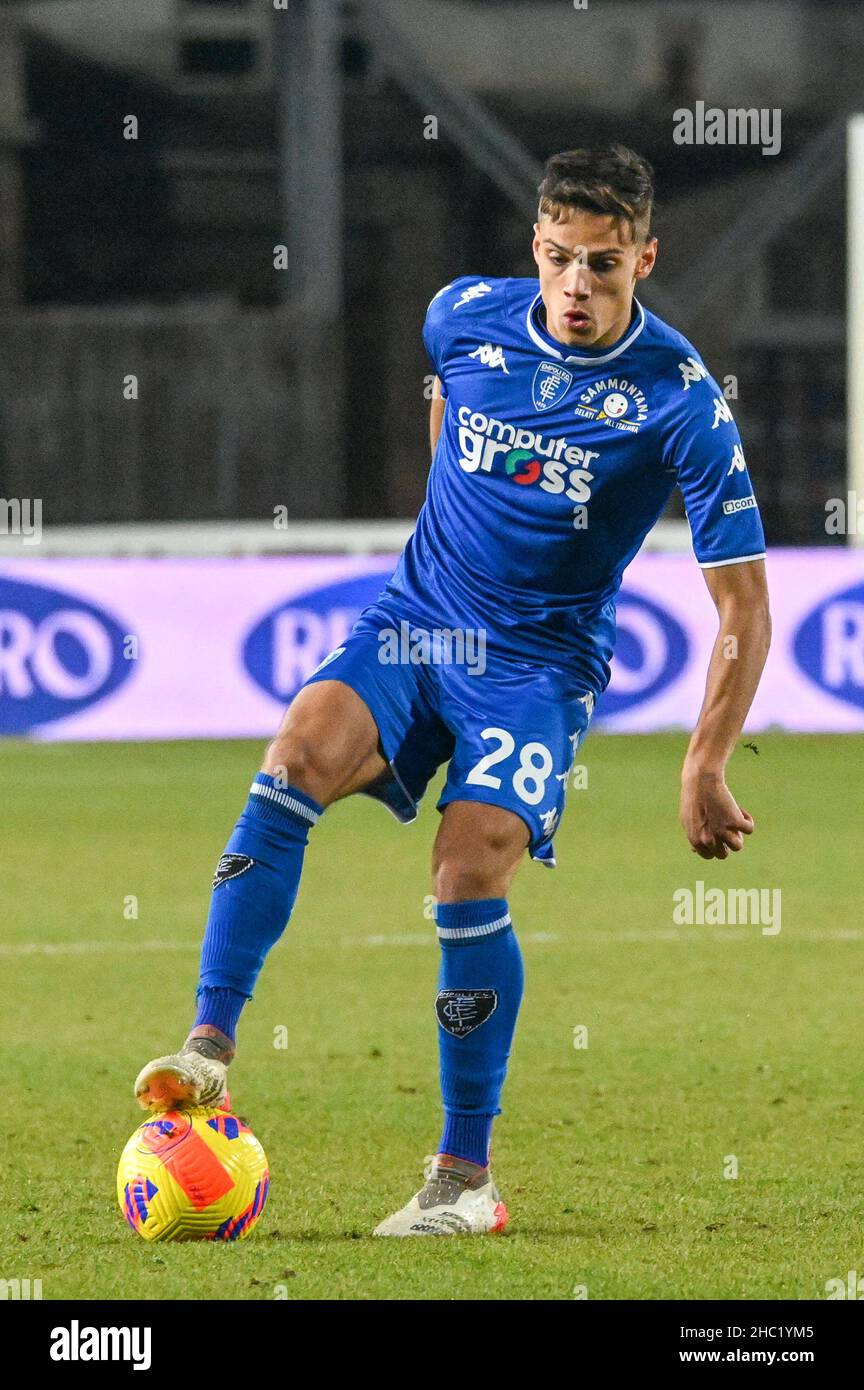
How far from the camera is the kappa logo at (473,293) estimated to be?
4.61 metres

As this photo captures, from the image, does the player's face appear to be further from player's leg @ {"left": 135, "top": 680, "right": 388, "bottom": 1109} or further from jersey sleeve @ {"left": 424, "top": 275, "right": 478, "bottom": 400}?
player's leg @ {"left": 135, "top": 680, "right": 388, "bottom": 1109}

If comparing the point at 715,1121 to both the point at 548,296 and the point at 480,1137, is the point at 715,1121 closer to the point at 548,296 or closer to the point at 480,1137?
the point at 480,1137

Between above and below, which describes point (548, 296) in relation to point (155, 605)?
below

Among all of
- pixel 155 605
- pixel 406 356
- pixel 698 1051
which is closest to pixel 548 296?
pixel 698 1051

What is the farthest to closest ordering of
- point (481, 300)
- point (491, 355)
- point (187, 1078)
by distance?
1. point (481, 300)
2. point (491, 355)
3. point (187, 1078)

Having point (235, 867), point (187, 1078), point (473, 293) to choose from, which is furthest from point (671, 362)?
point (187, 1078)

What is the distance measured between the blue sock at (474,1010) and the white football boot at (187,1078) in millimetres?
494

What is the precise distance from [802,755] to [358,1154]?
8.53 metres

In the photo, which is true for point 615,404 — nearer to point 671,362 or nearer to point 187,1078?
point 671,362

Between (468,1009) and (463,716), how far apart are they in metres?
0.55

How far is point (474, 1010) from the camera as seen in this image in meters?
4.26

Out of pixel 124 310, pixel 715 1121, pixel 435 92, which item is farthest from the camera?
pixel 435 92

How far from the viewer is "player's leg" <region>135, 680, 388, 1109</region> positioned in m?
4.00

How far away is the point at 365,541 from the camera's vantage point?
14055mm
